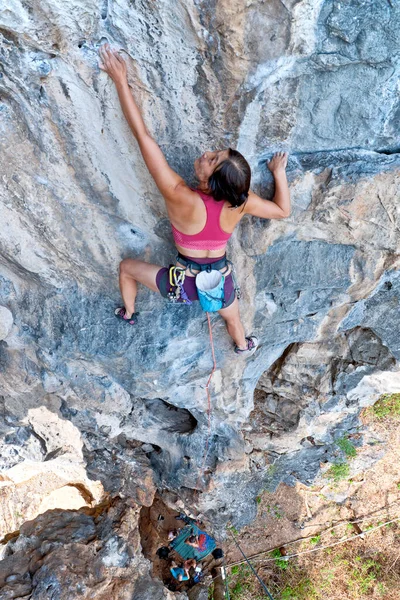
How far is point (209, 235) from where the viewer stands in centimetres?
234

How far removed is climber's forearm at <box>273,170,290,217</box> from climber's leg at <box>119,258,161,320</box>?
2.71 feet

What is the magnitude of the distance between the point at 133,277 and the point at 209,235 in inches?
26.5

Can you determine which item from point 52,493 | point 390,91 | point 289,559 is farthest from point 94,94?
point 289,559

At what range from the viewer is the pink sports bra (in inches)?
85.2

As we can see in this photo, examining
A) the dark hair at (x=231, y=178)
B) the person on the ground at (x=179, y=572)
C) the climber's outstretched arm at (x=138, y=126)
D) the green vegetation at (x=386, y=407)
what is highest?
the climber's outstretched arm at (x=138, y=126)

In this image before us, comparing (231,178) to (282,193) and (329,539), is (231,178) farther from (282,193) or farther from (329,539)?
(329,539)

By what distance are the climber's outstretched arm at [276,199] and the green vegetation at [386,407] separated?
3.46 m

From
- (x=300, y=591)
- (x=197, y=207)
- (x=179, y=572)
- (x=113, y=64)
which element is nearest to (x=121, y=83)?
(x=113, y=64)

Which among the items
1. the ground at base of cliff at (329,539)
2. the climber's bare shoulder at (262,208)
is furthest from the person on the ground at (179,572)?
the climber's bare shoulder at (262,208)

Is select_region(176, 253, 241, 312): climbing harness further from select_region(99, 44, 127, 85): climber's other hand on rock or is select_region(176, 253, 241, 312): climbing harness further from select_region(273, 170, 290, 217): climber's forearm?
select_region(99, 44, 127, 85): climber's other hand on rock

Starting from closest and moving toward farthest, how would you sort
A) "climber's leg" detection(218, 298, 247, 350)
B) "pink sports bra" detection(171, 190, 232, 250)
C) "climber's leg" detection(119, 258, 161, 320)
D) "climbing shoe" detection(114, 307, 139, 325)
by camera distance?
"pink sports bra" detection(171, 190, 232, 250) < "climber's leg" detection(119, 258, 161, 320) < "climber's leg" detection(218, 298, 247, 350) < "climbing shoe" detection(114, 307, 139, 325)

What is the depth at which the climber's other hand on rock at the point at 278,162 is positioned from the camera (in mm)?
2332

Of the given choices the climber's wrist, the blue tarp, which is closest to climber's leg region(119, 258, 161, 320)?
the climber's wrist

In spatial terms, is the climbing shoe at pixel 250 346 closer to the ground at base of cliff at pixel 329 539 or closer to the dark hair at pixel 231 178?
the dark hair at pixel 231 178
